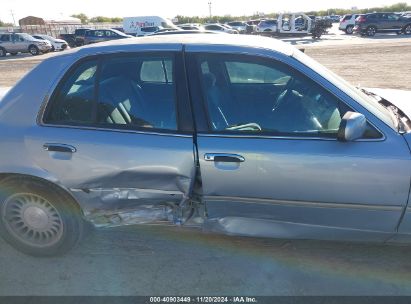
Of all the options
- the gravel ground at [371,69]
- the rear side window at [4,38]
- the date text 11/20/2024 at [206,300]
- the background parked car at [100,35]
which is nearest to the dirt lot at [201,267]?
the date text 11/20/2024 at [206,300]

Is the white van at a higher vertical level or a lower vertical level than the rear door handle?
lower

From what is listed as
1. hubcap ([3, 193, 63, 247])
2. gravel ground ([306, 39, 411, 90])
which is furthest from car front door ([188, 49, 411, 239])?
gravel ground ([306, 39, 411, 90])

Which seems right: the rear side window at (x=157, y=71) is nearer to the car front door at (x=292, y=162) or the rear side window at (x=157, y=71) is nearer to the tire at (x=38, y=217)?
the car front door at (x=292, y=162)

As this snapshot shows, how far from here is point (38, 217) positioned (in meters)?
2.86

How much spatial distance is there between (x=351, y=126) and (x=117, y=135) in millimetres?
1519

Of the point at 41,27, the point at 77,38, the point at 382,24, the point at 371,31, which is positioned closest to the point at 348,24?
the point at 371,31

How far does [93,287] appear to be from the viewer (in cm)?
265

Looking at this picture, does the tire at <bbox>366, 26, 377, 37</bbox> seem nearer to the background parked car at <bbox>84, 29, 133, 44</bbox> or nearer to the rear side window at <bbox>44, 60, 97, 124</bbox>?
the background parked car at <bbox>84, 29, 133, 44</bbox>

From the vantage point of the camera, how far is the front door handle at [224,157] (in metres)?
2.35

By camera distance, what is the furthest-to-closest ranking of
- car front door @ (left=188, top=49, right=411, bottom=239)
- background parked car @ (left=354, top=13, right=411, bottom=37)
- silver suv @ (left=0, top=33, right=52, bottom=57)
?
background parked car @ (left=354, top=13, right=411, bottom=37)
silver suv @ (left=0, top=33, right=52, bottom=57)
car front door @ (left=188, top=49, right=411, bottom=239)

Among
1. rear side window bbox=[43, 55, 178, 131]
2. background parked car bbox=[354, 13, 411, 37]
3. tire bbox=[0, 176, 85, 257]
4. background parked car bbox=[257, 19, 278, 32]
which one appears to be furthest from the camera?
background parked car bbox=[257, 19, 278, 32]

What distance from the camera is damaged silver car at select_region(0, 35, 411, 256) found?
230 cm

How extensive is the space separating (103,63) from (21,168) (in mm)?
978

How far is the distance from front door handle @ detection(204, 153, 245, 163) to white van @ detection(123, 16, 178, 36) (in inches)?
1323
